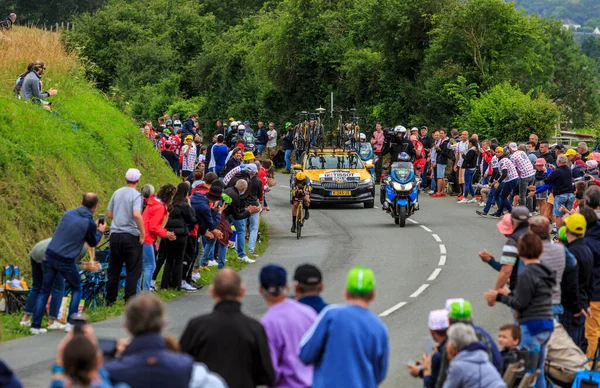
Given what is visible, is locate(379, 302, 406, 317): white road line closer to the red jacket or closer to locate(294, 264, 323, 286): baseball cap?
the red jacket

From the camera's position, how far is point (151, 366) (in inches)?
274

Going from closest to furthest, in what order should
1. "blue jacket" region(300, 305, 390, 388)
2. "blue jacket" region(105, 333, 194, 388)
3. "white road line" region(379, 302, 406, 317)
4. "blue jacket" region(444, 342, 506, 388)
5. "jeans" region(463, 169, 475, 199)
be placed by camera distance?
"blue jacket" region(105, 333, 194, 388), "blue jacket" region(300, 305, 390, 388), "blue jacket" region(444, 342, 506, 388), "white road line" region(379, 302, 406, 317), "jeans" region(463, 169, 475, 199)

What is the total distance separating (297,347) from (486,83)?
113ft

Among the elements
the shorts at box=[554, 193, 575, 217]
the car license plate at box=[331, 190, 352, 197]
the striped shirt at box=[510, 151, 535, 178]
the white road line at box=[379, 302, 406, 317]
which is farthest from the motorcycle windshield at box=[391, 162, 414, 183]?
the white road line at box=[379, 302, 406, 317]

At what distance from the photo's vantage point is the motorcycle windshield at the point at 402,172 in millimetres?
27938

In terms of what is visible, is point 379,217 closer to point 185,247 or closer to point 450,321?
point 185,247

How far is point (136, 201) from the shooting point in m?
16.6

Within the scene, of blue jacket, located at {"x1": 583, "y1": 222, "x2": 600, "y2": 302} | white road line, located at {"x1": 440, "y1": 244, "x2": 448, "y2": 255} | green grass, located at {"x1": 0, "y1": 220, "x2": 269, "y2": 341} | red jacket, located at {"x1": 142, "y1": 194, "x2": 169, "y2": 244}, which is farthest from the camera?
white road line, located at {"x1": 440, "y1": 244, "x2": 448, "y2": 255}

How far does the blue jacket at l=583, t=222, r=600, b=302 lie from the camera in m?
13.9

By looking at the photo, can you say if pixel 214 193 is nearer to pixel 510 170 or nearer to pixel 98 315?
pixel 98 315

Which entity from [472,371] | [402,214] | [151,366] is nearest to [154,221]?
[472,371]

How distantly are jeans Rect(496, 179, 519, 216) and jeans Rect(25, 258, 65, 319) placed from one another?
15.7 m

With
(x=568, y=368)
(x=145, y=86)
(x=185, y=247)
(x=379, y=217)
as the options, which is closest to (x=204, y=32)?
(x=145, y=86)

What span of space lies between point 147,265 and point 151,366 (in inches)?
427
